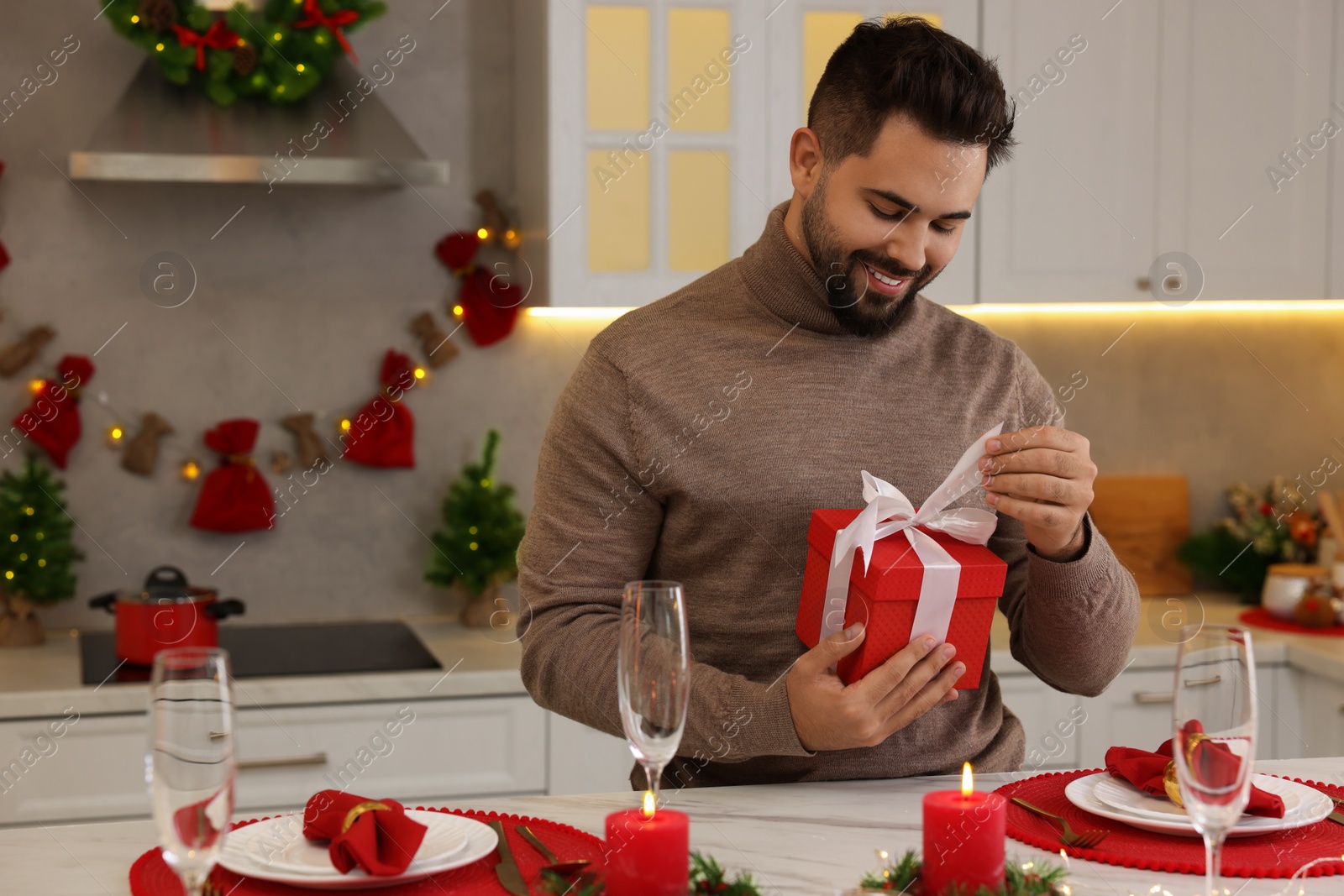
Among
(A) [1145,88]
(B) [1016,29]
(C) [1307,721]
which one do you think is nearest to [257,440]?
(B) [1016,29]

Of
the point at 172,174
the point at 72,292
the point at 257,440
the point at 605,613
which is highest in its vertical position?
the point at 172,174

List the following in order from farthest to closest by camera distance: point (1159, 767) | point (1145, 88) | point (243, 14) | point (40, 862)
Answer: point (1145, 88)
point (243, 14)
point (1159, 767)
point (40, 862)

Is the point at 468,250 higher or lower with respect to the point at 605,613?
higher

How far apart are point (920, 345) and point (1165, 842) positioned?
0.64m

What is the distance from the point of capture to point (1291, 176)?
Result: 2703mm

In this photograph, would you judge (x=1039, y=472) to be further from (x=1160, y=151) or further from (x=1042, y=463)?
(x=1160, y=151)

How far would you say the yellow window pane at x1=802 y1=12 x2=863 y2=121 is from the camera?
2480 millimetres

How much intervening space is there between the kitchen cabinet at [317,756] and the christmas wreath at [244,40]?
114 cm

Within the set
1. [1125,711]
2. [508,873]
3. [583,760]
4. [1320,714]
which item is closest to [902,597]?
[508,873]

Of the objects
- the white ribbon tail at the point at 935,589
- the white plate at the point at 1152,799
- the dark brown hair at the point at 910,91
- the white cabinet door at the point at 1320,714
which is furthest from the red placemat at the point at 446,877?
the white cabinet door at the point at 1320,714

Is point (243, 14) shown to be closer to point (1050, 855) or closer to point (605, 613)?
point (605, 613)

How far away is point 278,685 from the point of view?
219 cm

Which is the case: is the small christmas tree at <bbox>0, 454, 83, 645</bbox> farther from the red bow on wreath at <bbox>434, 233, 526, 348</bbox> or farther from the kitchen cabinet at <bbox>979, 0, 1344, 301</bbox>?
the kitchen cabinet at <bbox>979, 0, 1344, 301</bbox>

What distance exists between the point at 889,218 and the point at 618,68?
115cm
